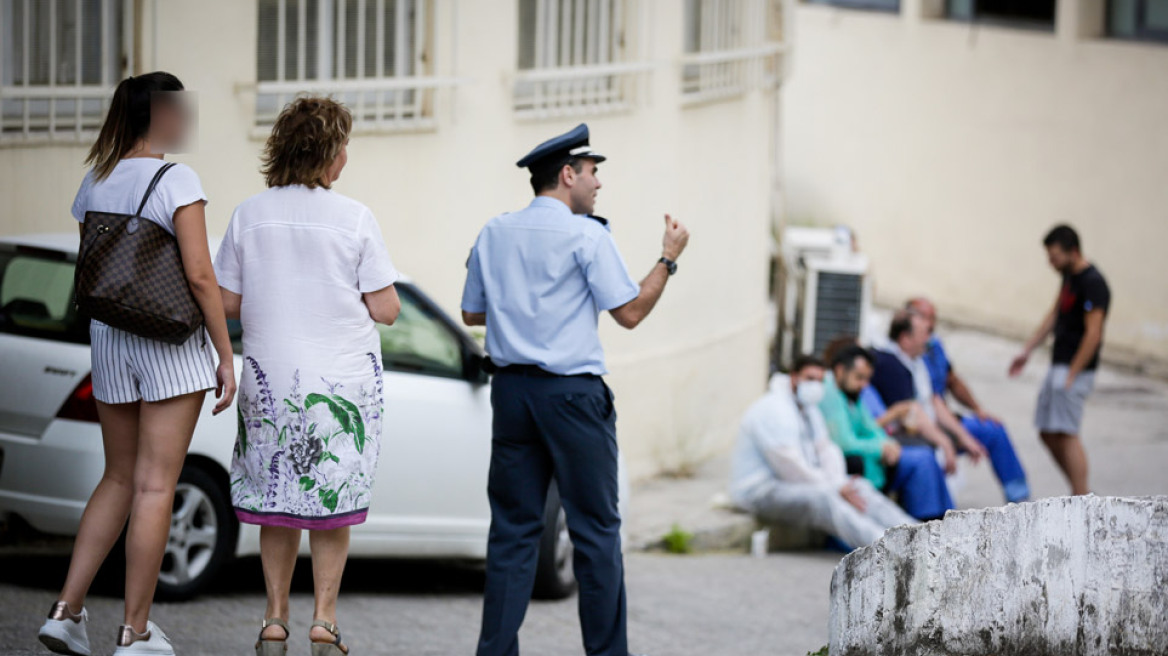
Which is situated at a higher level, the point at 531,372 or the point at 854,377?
the point at 531,372

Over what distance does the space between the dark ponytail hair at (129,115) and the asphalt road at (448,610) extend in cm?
159

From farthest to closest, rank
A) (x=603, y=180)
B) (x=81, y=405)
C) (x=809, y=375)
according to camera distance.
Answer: (x=603, y=180) → (x=809, y=375) → (x=81, y=405)

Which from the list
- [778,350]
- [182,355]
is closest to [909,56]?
[778,350]

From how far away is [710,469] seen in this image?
459 inches

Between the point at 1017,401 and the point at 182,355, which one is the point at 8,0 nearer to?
the point at 182,355

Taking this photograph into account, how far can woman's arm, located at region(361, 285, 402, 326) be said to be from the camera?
4980 millimetres

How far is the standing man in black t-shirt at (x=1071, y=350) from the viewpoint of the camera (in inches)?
418

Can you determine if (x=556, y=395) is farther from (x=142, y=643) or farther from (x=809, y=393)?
(x=809, y=393)

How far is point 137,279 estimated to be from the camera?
185 inches

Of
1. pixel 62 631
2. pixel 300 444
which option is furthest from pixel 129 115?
pixel 62 631

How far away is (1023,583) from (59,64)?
548cm

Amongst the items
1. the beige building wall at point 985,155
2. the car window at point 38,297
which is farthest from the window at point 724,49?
the beige building wall at point 985,155

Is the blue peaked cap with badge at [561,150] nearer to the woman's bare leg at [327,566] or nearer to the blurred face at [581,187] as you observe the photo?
the blurred face at [581,187]

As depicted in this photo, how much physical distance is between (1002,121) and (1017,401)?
4089 millimetres
